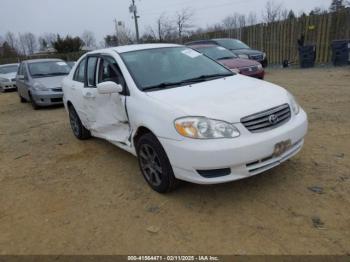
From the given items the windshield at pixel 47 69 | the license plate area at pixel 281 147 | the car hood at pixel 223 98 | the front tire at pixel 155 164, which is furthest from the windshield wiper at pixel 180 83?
the windshield at pixel 47 69

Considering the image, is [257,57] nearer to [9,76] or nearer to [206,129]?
[206,129]

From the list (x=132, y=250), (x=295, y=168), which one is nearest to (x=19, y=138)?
(x=132, y=250)

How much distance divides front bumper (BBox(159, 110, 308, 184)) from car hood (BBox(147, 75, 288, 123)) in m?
0.22

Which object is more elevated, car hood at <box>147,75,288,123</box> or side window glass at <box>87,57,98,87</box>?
side window glass at <box>87,57,98,87</box>

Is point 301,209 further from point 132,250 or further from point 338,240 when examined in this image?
point 132,250

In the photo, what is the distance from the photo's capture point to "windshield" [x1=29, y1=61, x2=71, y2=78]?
10617 mm

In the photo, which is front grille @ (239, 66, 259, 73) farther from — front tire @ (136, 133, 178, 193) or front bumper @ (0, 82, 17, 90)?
front bumper @ (0, 82, 17, 90)

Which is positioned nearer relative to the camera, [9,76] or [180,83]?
[180,83]

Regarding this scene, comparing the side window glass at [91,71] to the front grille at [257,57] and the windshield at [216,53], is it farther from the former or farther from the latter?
the front grille at [257,57]

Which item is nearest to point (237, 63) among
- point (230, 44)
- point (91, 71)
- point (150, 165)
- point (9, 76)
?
point (230, 44)

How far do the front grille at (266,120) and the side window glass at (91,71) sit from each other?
265 centimetres

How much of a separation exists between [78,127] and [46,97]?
4525 millimetres

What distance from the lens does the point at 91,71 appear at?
497 centimetres

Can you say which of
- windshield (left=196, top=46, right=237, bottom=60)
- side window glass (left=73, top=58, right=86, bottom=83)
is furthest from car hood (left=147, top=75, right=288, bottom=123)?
windshield (left=196, top=46, right=237, bottom=60)
